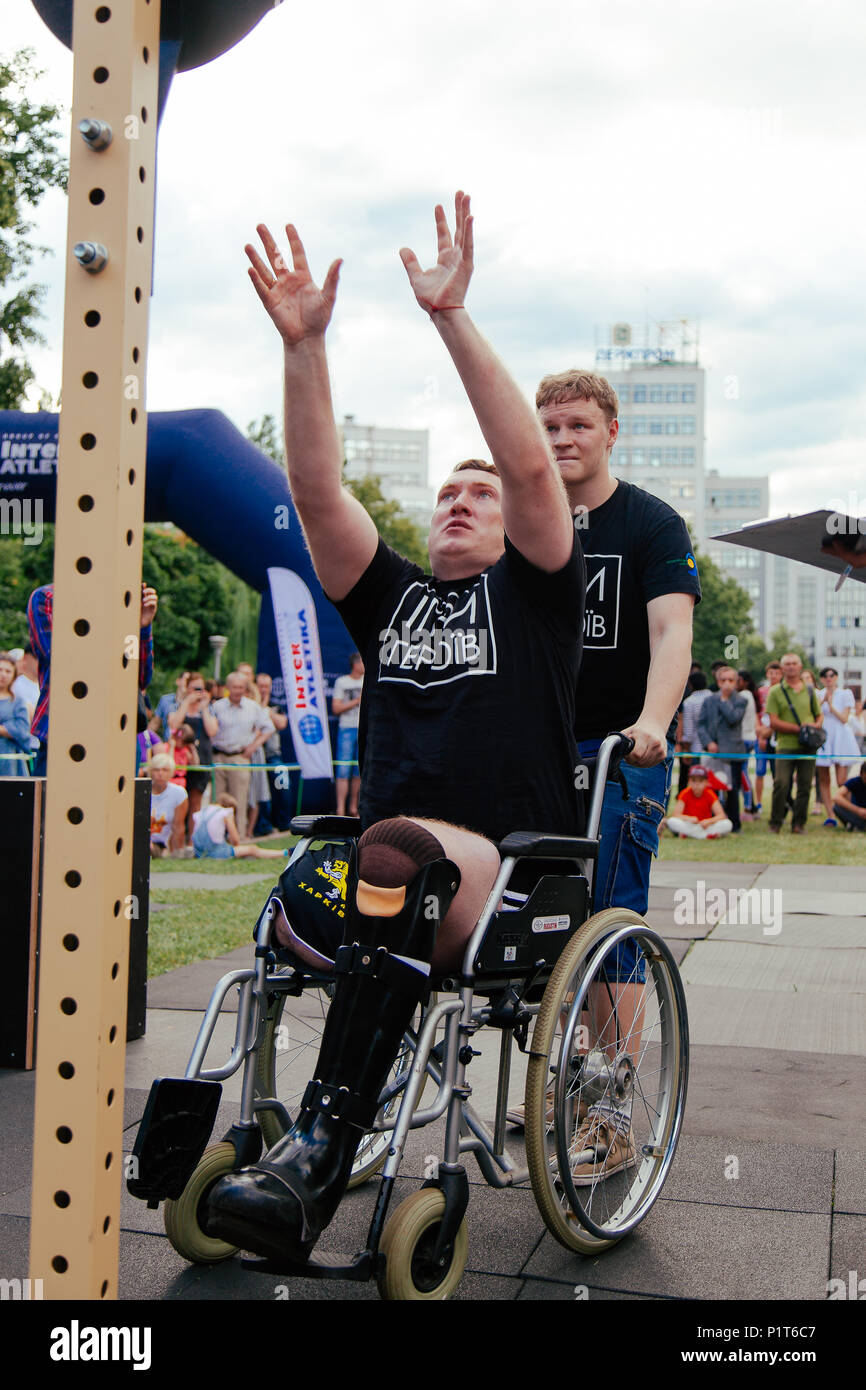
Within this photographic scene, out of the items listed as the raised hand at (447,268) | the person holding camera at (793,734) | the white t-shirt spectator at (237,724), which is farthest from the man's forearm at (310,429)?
the person holding camera at (793,734)

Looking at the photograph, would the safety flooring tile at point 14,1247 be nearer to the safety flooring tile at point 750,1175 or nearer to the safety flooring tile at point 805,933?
the safety flooring tile at point 750,1175

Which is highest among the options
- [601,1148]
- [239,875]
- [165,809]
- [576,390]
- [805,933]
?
[576,390]

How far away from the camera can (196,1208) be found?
241 cm

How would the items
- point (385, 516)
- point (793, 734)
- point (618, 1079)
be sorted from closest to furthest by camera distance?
point (618, 1079)
point (793, 734)
point (385, 516)

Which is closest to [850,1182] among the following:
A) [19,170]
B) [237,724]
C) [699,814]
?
[237,724]

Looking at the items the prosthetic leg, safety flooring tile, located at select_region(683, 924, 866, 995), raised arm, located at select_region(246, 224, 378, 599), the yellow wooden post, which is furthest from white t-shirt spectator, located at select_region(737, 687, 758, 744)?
the yellow wooden post

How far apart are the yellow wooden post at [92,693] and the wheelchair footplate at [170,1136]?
1.72 ft

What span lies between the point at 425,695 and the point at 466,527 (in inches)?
16.4

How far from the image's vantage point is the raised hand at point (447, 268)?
215 cm

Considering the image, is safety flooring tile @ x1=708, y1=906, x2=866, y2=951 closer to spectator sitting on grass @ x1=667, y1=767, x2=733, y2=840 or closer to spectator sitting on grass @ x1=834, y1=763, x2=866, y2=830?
spectator sitting on grass @ x1=667, y1=767, x2=733, y2=840

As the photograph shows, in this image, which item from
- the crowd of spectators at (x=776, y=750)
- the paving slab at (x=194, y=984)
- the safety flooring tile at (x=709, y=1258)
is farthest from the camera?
the crowd of spectators at (x=776, y=750)

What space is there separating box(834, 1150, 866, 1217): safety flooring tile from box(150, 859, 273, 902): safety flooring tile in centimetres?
548

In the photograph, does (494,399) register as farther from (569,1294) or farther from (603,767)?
(569,1294)

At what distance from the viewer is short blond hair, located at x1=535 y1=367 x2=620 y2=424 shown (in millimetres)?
3277
